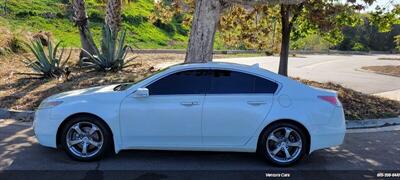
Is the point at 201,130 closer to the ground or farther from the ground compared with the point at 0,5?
closer to the ground

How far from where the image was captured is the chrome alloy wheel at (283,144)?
6305 mm

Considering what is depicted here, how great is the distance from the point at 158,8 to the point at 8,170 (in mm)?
10658

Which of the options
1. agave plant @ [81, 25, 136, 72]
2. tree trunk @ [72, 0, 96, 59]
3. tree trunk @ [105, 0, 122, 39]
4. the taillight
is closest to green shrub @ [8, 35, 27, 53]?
tree trunk @ [72, 0, 96, 59]

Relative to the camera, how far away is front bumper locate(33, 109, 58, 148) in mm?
6264

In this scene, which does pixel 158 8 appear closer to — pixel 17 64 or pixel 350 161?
pixel 17 64

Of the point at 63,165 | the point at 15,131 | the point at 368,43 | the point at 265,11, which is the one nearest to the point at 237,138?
the point at 63,165

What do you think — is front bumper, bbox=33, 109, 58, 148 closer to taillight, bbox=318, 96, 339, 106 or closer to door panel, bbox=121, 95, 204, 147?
door panel, bbox=121, 95, 204, 147

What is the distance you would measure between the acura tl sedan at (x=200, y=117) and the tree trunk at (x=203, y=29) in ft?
12.1

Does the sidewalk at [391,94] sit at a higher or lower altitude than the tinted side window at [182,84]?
lower

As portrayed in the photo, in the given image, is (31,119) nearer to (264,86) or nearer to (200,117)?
(200,117)

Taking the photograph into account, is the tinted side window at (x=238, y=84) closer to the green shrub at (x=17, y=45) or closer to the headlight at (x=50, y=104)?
the headlight at (x=50, y=104)

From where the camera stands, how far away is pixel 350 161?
22.1 feet

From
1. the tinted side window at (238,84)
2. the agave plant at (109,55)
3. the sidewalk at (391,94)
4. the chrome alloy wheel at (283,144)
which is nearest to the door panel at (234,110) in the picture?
the tinted side window at (238,84)

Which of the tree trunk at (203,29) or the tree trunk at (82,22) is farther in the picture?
the tree trunk at (82,22)
